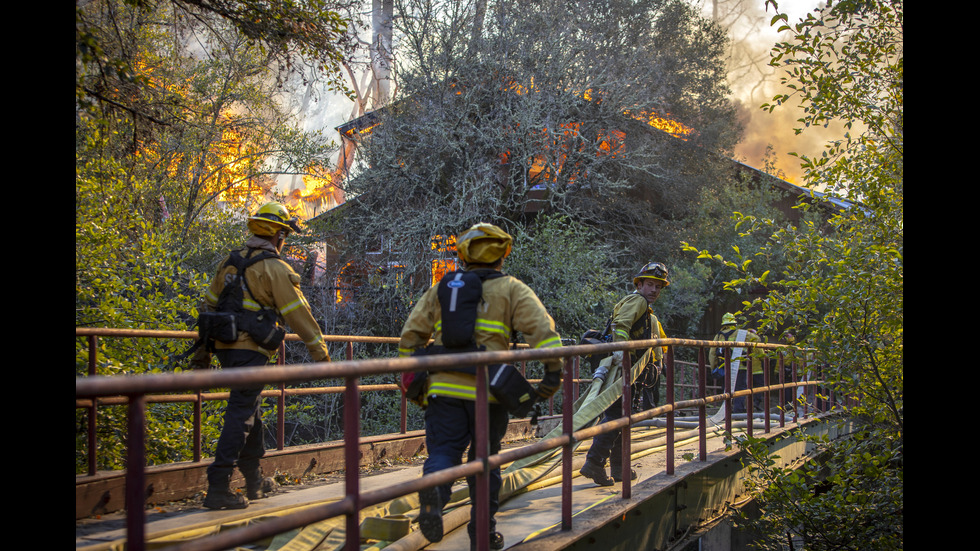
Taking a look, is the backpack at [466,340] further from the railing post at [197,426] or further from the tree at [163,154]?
the tree at [163,154]

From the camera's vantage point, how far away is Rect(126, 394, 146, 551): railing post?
1.77m

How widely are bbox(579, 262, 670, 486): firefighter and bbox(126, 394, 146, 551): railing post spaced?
424cm

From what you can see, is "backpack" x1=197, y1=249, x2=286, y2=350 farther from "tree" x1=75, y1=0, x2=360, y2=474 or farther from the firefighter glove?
the firefighter glove

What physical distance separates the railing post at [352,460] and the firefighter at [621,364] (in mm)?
3404

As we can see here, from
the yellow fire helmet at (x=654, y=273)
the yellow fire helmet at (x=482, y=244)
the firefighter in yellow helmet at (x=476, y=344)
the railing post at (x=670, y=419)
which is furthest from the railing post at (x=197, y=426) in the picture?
the yellow fire helmet at (x=654, y=273)

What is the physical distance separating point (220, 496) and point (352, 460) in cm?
252

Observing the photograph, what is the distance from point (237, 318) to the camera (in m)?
4.69

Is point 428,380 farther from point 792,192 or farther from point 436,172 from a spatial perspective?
point 792,192

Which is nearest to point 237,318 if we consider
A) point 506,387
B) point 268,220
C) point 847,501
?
point 268,220

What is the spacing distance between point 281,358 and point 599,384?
2.64m

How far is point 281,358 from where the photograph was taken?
619 centimetres

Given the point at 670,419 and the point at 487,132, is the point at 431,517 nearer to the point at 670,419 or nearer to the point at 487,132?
the point at 670,419

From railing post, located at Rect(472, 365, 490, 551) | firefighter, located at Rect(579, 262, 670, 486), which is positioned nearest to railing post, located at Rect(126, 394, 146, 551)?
railing post, located at Rect(472, 365, 490, 551)
